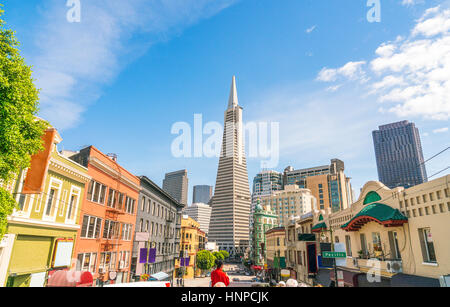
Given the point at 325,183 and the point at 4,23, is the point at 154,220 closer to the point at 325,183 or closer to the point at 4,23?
the point at 4,23

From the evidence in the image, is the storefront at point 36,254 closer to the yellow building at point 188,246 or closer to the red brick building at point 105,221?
the red brick building at point 105,221

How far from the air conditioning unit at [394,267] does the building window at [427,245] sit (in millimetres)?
1908

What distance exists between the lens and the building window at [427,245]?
1336 centimetres

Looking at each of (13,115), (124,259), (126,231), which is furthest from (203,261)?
(13,115)

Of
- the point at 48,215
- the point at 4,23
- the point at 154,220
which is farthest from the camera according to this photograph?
the point at 154,220

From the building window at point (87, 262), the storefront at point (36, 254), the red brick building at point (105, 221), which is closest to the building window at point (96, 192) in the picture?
A: the red brick building at point (105, 221)

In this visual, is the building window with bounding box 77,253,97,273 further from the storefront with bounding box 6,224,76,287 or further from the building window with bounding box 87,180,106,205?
the building window with bounding box 87,180,106,205

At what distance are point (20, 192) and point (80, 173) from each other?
6.83 m

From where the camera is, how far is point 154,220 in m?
42.3

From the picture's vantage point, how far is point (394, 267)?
612 inches

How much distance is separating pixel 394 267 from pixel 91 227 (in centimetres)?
2394
